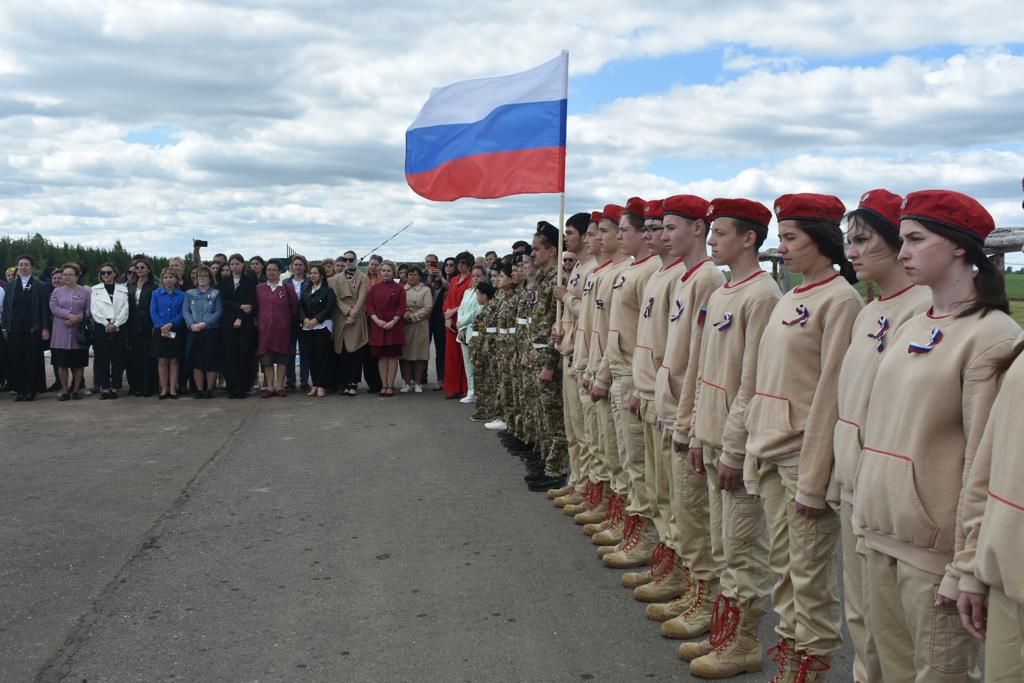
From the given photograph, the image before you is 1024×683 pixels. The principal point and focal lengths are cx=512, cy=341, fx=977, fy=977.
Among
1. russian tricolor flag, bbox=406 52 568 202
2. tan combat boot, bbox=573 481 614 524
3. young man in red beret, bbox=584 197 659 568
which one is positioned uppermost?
russian tricolor flag, bbox=406 52 568 202

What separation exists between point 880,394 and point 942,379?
25 cm

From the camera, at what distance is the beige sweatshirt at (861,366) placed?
3.15m

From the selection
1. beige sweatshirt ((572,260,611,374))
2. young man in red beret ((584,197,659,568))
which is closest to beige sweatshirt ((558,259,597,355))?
beige sweatshirt ((572,260,611,374))

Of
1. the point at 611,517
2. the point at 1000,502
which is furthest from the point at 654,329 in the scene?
the point at 1000,502

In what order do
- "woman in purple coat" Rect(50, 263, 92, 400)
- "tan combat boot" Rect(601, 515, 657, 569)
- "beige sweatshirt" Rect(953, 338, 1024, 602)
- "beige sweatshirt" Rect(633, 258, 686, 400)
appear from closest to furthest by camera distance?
"beige sweatshirt" Rect(953, 338, 1024, 602)
"beige sweatshirt" Rect(633, 258, 686, 400)
"tan combat boot" Rect(601, 515, 657, 569)
"woman in purple coat" Rect(50, 263, 92, 400)

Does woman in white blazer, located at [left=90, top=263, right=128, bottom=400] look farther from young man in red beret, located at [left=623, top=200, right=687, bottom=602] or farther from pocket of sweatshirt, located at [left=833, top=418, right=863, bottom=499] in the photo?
pocket of sweatshirt, located at [left=833, top=418, right=863, bottom=499]

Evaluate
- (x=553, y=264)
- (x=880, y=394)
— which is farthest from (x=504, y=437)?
(x=880, y=394)

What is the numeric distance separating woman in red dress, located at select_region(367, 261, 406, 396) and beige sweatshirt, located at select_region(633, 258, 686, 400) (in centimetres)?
904

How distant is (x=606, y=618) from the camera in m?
4.94

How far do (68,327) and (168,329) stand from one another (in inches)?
59.9

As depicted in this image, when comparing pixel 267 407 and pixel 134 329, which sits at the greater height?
pixel 134 329

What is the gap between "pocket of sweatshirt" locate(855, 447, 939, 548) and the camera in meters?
2.77

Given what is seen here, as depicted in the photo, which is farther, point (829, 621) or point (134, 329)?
point (134, 329)

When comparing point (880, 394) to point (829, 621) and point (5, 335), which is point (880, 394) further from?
point (5, 335)
